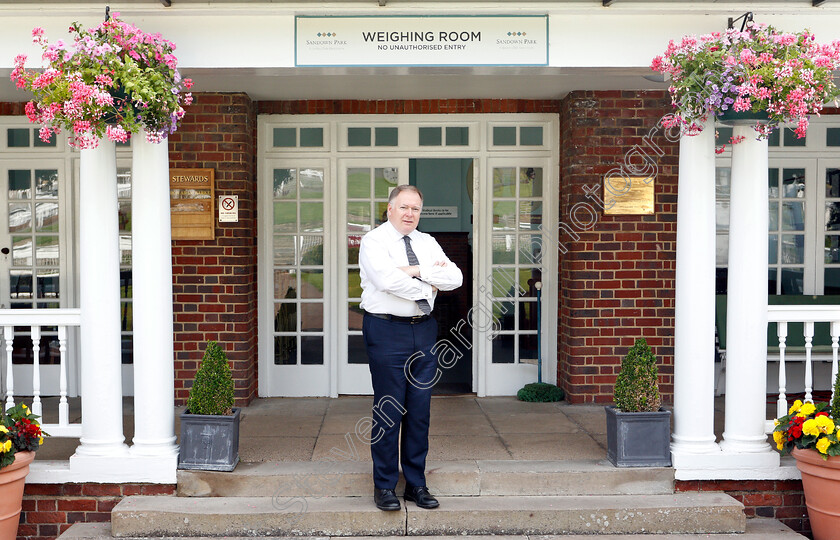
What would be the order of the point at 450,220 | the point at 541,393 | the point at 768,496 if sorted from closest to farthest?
the point at 768,496, the point at 541,393, the point at 450,220

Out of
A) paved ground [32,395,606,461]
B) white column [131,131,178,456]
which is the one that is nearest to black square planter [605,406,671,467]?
paved ground [32,395,606,461]

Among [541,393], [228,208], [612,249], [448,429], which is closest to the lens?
[448,429]

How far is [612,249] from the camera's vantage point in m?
6.45

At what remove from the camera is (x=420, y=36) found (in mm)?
4590

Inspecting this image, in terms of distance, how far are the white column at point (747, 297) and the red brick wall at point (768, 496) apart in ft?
0.74

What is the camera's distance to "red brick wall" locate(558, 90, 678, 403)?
6402mm

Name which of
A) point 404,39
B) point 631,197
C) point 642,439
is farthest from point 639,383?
point 404,39

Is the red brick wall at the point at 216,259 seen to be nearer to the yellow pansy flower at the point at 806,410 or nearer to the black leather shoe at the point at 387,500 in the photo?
the black leather shoe at the point at 387,500

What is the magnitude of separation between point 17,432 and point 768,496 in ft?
15.0

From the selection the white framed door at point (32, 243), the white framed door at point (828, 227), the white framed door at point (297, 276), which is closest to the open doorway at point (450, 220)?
the white framed door at point (297, 276)

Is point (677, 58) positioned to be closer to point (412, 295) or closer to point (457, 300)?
point (412, 295)

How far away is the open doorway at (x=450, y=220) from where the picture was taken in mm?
9992

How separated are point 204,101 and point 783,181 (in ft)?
16.9

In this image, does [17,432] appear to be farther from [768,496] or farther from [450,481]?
[768,496]
